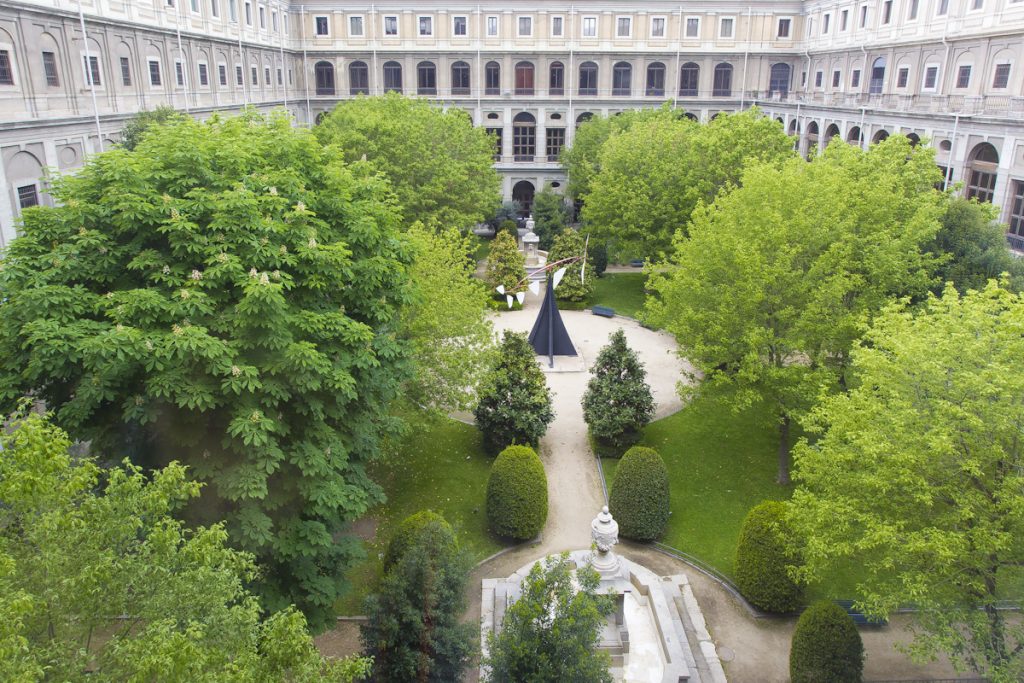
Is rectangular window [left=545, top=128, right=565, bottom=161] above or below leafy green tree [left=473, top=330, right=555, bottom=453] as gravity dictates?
above

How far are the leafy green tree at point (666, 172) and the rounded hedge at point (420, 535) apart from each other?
2320cm

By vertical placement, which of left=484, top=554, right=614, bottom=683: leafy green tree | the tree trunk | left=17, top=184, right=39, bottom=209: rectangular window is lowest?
the tree trunk

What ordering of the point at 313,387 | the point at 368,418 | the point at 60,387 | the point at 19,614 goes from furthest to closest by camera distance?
the point at 368,418 → the point at 60,387 → the point at 313,387 → the point at 19,614

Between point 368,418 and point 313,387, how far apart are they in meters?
3.36

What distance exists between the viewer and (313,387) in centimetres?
1227

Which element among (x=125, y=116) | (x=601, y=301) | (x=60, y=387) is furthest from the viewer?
(x=601, y=301)

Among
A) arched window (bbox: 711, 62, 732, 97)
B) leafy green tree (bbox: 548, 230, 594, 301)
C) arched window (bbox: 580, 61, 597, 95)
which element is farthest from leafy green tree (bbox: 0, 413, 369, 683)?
arched window (bbox: 711, 62, 732, 97)

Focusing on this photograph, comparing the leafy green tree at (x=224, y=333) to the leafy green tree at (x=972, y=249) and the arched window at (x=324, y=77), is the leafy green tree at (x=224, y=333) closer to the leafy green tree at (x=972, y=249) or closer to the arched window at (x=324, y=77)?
the leafy green tree at (x=972, y=249)

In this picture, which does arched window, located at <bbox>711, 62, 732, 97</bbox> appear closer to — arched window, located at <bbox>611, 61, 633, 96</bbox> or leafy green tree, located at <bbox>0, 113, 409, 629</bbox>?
arched window, located at <bbox>611, 61, 633, 96</bbox>

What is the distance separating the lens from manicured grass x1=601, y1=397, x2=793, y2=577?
19.8 metres

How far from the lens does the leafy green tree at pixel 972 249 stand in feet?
81.4

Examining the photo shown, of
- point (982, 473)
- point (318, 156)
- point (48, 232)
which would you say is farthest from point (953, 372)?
point (48, 232)

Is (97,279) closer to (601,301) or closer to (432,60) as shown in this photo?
(601,301)

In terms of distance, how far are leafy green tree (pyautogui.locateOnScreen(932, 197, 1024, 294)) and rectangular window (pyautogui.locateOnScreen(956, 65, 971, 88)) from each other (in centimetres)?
1686
